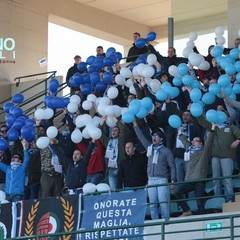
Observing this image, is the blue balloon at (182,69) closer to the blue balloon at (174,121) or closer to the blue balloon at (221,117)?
the blue balloon at (174,121)

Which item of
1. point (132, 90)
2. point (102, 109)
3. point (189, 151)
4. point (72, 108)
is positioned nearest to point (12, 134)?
point (72, 108)

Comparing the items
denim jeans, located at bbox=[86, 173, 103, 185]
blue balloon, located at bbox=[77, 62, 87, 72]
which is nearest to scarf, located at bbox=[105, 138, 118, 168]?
denim jeans, located at bbox=[86, 173, 103, 185]

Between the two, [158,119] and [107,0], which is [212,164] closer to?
[158,119]

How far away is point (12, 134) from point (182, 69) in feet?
13.4

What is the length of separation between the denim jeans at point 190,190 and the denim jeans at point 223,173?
25cm

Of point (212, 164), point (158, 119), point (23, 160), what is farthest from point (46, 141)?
point (212, 164)

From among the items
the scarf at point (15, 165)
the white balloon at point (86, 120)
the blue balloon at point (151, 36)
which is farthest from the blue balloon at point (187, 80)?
the scarf at point (15, 165)

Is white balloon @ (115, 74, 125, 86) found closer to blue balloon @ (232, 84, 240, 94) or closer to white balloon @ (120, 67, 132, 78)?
white balloon @ (120, 67, 132, 78)

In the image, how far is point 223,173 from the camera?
16031 mm

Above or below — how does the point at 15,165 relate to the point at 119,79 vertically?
below

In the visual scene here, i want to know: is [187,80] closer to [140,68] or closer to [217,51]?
[217,51]

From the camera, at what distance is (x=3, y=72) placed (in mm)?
25516

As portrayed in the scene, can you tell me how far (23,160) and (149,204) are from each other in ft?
12.5

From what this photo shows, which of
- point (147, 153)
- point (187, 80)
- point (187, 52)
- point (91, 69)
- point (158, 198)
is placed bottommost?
point (158, 198)
